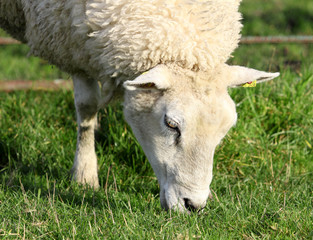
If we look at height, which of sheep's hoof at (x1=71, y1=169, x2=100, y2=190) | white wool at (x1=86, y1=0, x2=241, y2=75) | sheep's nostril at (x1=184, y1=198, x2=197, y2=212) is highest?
white wool at (x1=86, y1=0, x2=241, y2=75)

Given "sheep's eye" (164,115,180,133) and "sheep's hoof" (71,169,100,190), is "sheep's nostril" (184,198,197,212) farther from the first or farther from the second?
"sheep's hoof" (71,169,100,190)

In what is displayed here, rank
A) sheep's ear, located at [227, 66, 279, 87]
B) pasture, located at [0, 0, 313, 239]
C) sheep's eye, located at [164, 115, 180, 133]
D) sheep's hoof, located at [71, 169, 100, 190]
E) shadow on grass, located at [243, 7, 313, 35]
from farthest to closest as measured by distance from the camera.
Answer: shadow on grass, located at [243, 7, 313, 35], sheep's hoof, located at [71, 169, 100, 190], sheep's ear, located at [227, 66, 279, 87], sheep's eye, located at [164, 115, 180, 133], pasture, located at [0, 0, 313, 239]

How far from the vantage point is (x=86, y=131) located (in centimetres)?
364

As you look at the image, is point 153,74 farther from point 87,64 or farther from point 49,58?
point 49,58

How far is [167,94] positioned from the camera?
271cm

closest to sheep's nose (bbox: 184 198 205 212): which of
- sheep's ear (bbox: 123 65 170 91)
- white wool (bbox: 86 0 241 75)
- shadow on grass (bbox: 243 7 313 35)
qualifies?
sheep's ear (bbox: 123 65 170 91)

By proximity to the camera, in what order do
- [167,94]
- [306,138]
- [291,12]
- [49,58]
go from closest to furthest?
Answer: [167,94], [49,58], [306,138], [291,12]

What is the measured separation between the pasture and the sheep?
0.93 ft

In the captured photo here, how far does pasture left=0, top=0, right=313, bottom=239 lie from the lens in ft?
8.22

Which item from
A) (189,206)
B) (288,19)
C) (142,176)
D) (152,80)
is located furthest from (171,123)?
(288,19)

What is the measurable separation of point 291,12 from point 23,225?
7.60 metres

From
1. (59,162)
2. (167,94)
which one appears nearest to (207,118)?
(167,94)

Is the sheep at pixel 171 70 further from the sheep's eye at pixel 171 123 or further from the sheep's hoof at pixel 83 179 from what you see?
the sheep's hoof at pixel 83 179

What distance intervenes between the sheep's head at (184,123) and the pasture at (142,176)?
0.16 metres
